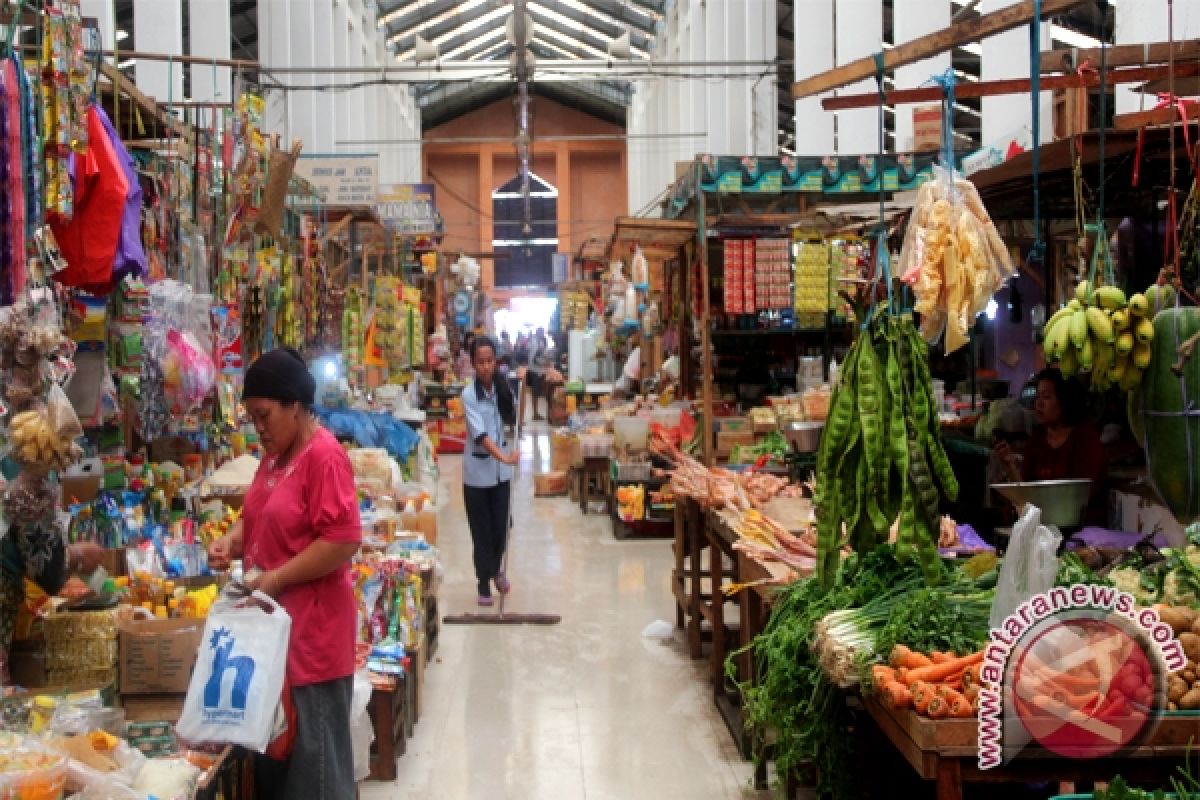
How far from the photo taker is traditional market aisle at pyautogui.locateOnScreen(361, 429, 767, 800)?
5.24 m

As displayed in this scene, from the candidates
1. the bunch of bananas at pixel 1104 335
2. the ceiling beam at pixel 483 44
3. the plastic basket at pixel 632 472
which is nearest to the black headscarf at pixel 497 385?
the plastic basket at pixel 632 472

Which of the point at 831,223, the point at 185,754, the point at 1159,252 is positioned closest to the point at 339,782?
the point at 185,754

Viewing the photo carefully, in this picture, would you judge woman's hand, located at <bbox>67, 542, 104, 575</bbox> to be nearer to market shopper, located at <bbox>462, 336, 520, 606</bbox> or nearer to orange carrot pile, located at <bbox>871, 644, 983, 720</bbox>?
orange carrot pile, located at <bbox>871, 644, 983, 720</bbox>

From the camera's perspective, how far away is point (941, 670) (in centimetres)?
317

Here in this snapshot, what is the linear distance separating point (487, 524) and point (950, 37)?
16.7ft

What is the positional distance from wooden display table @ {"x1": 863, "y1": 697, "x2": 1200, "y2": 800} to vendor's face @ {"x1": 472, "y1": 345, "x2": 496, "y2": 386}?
16.9 ft

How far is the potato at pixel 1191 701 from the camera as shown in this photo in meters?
3.04

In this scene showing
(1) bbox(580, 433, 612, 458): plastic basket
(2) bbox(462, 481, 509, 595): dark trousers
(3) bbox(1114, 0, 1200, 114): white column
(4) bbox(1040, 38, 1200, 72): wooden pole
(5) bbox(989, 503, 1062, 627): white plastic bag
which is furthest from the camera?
(1) bbox(580, 433, 612, 458): plastic basket

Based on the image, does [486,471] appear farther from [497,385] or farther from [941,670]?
[941,670]

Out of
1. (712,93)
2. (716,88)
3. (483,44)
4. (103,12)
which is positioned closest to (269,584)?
(103,12)

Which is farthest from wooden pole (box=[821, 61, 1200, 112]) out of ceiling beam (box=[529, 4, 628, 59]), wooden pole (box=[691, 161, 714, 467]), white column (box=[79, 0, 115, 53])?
ceiling beam (box=[529, 4, 628, 59])

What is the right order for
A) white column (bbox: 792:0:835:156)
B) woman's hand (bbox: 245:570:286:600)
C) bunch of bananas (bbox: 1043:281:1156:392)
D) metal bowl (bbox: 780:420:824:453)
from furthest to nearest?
white column (bbox: 792:0:835:156), metal bowl (bbox: 780:420:824:453), bunch of bananas (bbox: 1043:281:1156:392), woman's hand (bbox: 245:570:286:600)

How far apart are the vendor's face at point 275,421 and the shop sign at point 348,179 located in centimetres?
932

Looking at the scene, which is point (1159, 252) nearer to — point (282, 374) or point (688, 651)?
point (688, 651)
